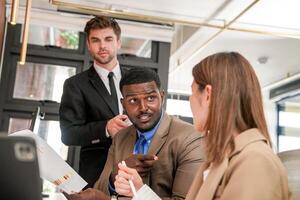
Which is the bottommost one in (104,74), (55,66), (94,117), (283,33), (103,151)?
(103,151)

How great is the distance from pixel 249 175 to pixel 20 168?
1.82ft

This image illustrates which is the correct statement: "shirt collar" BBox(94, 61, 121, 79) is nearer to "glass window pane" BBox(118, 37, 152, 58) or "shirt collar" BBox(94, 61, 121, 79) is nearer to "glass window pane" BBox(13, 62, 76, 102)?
"glass window pane" BBox(13, 62, 76, 102)

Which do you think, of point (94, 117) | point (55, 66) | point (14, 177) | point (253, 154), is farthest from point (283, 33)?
point (14, 177)

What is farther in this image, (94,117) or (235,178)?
(94,117)

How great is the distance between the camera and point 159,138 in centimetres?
146

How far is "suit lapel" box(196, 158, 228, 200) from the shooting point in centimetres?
88

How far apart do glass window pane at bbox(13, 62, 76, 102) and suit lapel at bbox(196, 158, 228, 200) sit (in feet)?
10.9

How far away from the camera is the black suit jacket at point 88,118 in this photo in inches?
70.8

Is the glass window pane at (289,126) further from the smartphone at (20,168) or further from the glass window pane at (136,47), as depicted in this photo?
the smartphone at (20,168)

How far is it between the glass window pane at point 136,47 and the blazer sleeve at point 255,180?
361cm

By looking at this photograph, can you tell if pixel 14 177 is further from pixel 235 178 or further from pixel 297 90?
pixel 297 90

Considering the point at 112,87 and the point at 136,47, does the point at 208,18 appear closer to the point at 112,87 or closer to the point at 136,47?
the point at 136,47

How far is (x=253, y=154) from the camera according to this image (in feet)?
2.73

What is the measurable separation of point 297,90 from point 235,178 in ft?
19.4
